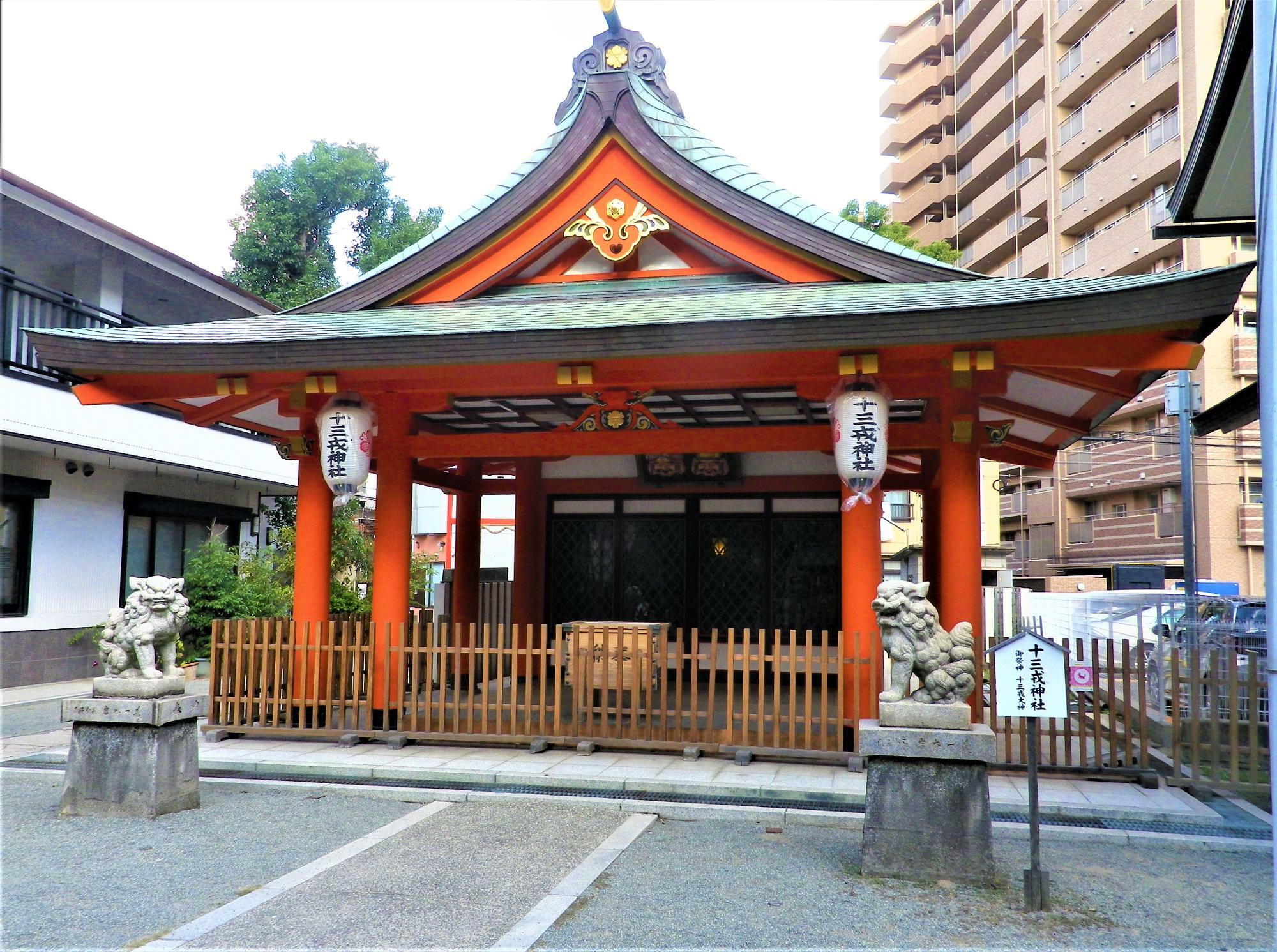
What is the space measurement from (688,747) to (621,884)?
11.1 feet

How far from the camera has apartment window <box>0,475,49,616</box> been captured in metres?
14.9

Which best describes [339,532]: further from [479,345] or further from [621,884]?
[621,884]

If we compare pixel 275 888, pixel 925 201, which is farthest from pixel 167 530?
pixel 925 201

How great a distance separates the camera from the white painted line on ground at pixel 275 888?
16.3ft

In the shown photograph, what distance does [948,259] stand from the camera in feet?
98.5

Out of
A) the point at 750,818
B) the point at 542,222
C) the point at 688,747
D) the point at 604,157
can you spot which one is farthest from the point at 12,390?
the point at 750,818

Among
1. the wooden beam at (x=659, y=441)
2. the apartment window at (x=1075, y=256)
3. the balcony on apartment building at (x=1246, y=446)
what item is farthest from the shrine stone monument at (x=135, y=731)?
the apartment window at (x=1075, y=256)

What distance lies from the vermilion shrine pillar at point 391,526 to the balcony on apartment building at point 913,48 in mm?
47832

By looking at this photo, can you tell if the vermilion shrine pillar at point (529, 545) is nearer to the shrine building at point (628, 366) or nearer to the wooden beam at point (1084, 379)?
the shrine building at point (628, 366)

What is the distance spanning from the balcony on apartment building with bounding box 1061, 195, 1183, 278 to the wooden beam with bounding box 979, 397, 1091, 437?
77.9ft

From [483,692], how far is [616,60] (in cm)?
732

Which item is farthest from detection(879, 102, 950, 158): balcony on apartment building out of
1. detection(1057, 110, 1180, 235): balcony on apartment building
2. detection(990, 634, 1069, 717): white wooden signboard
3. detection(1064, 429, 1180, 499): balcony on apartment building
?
detection(990, 634, 1069, 717): white wooden signboard

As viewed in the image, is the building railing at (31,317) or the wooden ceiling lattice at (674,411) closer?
the wooden ceiling lattice at (674,411)

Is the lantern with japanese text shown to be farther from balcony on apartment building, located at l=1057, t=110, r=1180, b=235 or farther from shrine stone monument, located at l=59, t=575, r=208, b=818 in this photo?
balcony on apartment building, located at l=1057, t=110, r=1180, b=235
